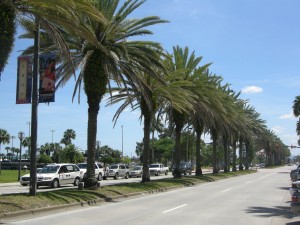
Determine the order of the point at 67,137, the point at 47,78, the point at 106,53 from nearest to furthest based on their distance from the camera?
the point at 47,78
the point at 106,53
the point at 67,137

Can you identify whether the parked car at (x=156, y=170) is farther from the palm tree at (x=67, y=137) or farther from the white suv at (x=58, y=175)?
the palm tree at (x=67, y=137)

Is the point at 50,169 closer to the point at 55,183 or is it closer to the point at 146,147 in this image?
the point at 55,183

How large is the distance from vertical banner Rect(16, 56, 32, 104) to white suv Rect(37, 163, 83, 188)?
1309 cm

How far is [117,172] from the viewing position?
49062 millimetres

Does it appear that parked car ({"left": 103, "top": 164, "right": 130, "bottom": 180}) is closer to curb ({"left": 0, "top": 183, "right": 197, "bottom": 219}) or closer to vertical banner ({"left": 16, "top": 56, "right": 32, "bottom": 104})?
curb ({"left": 0, "top": 183, "right": 197, "bottom": 219})

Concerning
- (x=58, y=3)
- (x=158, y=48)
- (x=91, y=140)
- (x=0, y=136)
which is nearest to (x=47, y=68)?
(x=58, y=3)

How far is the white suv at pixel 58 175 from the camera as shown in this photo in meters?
29.7

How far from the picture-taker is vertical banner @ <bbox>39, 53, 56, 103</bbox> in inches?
719

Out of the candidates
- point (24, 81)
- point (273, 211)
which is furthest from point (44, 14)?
point (273, 211)

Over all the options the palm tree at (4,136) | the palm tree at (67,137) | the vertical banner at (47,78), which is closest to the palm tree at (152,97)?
the vertical banner at (47,78)

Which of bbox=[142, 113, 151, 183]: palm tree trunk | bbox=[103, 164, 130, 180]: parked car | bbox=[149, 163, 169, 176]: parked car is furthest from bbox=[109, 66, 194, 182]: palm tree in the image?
bbox=[149, 163, 169, 176]: parked car

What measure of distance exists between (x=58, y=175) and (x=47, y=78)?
1370cm

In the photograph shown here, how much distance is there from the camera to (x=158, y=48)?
80.5ft

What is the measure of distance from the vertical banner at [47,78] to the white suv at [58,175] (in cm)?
1266
